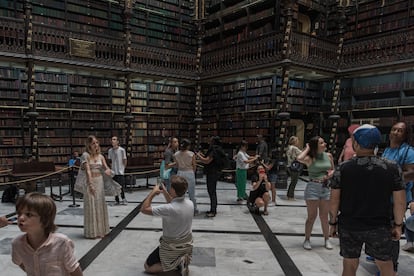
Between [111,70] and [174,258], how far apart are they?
712 cm

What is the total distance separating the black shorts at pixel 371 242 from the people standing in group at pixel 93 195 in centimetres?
293

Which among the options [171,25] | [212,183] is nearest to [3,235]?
[212,183]

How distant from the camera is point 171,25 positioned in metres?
11.0

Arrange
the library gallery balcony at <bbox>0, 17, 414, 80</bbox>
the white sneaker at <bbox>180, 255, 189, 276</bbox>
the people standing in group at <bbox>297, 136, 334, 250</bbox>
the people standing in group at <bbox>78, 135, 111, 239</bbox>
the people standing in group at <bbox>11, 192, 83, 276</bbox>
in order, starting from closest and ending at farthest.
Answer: the people standing in group at <bbox>11, 192, 83, 276</bbox> → the white sneaker at <bbox>180, 255, 189, 276</bbox> → the people standing in group at <bbox>297, 136, 334, 250</bbox> → the people standing in group at <bbox>78, 135, 111, 239</bbox> → the library gallery balcony at <bbox>0, 17, 414, 80</bbox>

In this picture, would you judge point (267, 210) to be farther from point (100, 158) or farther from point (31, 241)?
point (31, 241)

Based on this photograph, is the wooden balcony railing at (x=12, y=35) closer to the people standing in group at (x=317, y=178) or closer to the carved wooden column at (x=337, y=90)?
the people standing in group at (x=317, y=178)

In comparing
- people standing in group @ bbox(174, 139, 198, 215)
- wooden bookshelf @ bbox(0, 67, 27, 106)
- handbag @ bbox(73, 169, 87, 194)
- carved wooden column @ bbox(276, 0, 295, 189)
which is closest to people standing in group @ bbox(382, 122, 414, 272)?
people standing in group @ bbox(174, 139, 198, 215)

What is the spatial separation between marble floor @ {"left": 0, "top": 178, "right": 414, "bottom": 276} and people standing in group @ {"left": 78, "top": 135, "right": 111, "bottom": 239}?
0.48ft

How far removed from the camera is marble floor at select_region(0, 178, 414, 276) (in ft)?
9.23

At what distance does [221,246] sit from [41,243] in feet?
8.15

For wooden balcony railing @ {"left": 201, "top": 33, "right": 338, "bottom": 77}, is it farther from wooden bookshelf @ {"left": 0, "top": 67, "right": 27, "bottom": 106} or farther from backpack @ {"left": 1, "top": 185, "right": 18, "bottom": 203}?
backpack @ {"left": 1, "top": 185, "right": 18, "bottom": 203}

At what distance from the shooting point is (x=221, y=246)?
342cm

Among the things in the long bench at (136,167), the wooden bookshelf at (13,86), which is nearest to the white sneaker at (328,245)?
the long bench at (136,167)

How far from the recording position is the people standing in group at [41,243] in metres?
1.21
